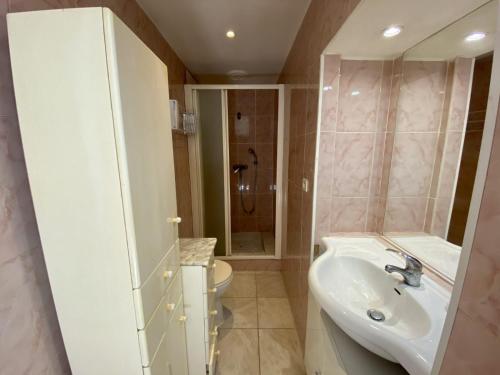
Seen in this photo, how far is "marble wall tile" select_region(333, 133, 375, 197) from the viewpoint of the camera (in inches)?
50.5

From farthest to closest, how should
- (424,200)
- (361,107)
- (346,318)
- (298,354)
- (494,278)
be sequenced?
(298,354), (361,107), (424,200), (346,318), (494,278)

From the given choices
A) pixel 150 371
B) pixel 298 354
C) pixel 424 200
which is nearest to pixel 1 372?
pixel 150 371

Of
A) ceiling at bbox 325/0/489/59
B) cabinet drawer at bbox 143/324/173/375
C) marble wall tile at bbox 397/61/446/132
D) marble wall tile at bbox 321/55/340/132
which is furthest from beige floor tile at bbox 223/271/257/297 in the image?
ceiling at bbox 325/0/489/59

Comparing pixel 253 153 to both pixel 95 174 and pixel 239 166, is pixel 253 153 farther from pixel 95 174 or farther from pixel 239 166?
pixel 95 174

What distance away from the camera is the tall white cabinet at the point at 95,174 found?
1.80 ft

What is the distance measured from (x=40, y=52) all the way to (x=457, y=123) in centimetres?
146

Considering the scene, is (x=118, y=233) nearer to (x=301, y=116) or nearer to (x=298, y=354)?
(x=301, y=116)

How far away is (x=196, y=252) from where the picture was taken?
129 centimetres

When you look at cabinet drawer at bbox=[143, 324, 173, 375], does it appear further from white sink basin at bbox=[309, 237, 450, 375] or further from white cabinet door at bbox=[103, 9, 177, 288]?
white sink basin at bbox=[309, 237, 450, 375]

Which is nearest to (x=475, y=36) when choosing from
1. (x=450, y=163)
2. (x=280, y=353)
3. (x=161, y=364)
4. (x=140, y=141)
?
(x=450, y=163)

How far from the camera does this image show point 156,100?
0.83m

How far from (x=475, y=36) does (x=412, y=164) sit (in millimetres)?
562

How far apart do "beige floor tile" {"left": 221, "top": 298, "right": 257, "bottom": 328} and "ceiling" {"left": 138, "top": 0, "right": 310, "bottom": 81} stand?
2.39 m

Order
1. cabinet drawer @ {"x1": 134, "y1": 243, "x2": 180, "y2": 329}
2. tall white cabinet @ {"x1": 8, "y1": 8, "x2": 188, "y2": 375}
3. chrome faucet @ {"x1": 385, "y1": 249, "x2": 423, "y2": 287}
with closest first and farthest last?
tall white cabinet @ {"x1": 8, "y1": 8, "x2": 188, "y2": 375}, cabinet drawer @ {"x1": 134, "y1": 243, "x2": 180, "y2": 329}, chrome faucet @ {"x1": 385, "y1": 249, "x2": 423, "y2": 287}
